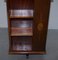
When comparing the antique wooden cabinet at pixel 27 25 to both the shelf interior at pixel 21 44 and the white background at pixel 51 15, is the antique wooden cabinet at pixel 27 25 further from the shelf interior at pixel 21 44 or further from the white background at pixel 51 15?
the white background at pixel 51 15

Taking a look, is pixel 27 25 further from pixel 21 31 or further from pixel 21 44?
pixel 21 44

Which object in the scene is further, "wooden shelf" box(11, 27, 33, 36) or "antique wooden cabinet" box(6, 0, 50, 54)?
"wooden shelf" box(11, 27, 33, 36)

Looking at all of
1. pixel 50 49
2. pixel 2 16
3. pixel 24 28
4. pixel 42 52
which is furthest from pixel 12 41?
pixel 2 16

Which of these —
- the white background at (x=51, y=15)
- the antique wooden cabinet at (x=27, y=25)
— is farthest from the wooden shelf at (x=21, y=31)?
the white background at (x=51, y=15)

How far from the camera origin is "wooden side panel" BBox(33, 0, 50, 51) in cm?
176

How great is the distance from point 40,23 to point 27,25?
228 mm

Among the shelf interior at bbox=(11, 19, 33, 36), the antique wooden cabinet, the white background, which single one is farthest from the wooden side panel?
the white background

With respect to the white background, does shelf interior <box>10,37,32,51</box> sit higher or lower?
lower

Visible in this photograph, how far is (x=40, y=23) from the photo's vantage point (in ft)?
6.20

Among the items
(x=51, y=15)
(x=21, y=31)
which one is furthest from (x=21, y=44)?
(x=51, y=15)

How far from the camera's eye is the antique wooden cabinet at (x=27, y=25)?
1810 mm

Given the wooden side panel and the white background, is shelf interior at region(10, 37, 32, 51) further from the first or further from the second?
the white background

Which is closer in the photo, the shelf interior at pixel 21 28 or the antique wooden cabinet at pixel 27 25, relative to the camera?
the antique wooden cabinet at pixel 27 25

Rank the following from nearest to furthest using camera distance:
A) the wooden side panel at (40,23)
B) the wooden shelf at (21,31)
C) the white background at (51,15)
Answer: the wooden side panel at (40,23) → the wooden shelf at (21,31) → the white background at (51,15)
